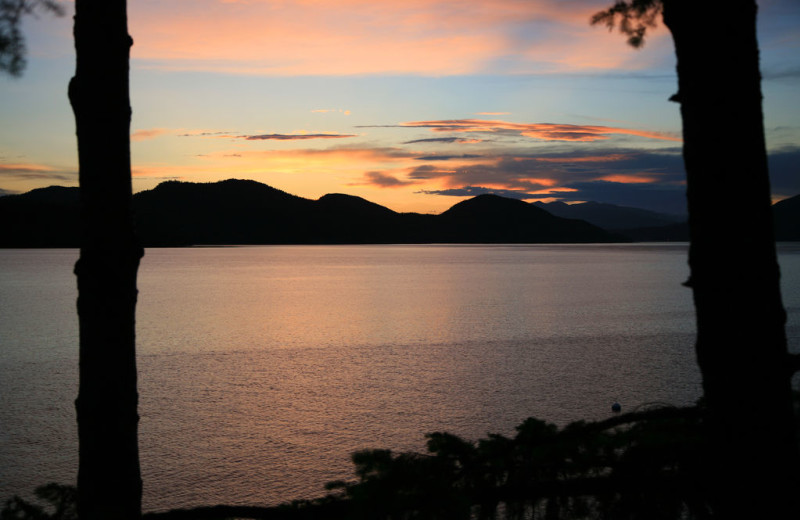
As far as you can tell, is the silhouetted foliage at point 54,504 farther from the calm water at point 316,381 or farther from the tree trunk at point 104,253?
the calm water at point 316,381

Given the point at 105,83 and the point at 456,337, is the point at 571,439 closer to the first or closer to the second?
the point at 105,83

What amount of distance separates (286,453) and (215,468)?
0.95m

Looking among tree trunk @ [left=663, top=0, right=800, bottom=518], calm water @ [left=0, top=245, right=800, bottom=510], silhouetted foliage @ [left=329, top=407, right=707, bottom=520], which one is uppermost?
tree trunk @ [left=663, top=0, right=800, bottom=518]

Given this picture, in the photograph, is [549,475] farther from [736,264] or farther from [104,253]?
[104,253]

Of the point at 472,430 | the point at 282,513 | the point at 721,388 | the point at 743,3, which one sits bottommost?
the point at 472,430

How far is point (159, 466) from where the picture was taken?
8266 millimetres

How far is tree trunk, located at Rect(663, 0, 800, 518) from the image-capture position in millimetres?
2246

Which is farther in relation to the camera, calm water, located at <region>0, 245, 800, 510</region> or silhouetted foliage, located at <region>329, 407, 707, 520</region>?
calm water, located at <region>0, 245, 800, 510</region>

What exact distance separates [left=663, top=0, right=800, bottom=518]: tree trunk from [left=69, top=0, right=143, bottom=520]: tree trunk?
229 cm

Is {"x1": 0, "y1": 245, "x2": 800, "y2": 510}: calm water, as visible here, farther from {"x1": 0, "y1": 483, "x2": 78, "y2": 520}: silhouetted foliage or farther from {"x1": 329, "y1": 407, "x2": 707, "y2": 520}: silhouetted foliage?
{"x1": 329, "y1": 407, "x2": 707, "y2": 520}: silhouetted foliage

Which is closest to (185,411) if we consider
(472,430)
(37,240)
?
(472,430)

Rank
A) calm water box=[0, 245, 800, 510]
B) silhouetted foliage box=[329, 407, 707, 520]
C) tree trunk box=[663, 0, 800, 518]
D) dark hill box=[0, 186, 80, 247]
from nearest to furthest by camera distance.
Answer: tree trunk box=[663, 0, 800, 518] → silhouetted foliage box=[329, 407, 707, 520] → calm water box=[0, 245, 800, 510] → dark hill box=[0, 186, 80, 247]

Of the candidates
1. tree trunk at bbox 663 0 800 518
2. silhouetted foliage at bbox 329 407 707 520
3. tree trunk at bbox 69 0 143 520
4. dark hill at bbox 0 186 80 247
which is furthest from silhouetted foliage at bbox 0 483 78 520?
dark hill at bbox 0 186 80 247

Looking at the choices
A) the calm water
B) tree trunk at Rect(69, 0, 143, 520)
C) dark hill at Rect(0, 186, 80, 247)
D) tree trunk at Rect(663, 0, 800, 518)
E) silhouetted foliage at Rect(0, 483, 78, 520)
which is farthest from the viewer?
dark hill at Rect(0, 186, 80, 247)
